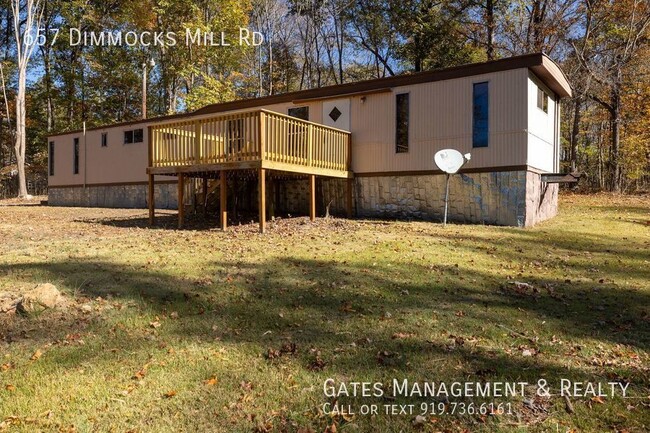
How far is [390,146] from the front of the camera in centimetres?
1246

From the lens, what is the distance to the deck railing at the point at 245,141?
31.2ft

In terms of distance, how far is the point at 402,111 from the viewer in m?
12.3

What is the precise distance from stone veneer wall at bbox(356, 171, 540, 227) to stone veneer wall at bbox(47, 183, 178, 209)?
7.81m

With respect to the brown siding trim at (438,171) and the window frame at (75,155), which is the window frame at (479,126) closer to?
the brown siding trim at (438,171)

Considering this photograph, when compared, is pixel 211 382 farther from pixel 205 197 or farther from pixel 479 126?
pixel 205 197

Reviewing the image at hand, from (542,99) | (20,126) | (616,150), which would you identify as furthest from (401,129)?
(20,126)

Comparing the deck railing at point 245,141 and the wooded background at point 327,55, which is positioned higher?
the wooded background at point 327,55

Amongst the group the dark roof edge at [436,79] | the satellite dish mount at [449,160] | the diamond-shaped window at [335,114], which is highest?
the dark roof edge at [436,79]

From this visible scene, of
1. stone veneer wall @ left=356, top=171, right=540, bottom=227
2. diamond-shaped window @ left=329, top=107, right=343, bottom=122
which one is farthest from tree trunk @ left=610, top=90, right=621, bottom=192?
diamond-shaped window @ left=329, top=107, right=343, bottom=122

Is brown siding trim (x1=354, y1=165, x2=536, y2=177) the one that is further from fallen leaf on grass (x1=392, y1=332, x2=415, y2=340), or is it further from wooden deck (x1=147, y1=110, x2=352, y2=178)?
fallen leaf on grass (x1=392, y1=332, x2=415, y2=340)

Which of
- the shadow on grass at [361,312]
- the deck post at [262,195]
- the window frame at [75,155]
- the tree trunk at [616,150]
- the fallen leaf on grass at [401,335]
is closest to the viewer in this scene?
the shadow on grass at [361,312]

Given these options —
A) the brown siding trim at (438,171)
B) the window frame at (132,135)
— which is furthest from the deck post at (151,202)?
the window frame at (132,135)

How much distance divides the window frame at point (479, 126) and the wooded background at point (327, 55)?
405 inches

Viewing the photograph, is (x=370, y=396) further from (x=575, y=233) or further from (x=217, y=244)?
(x=575, y=233)
